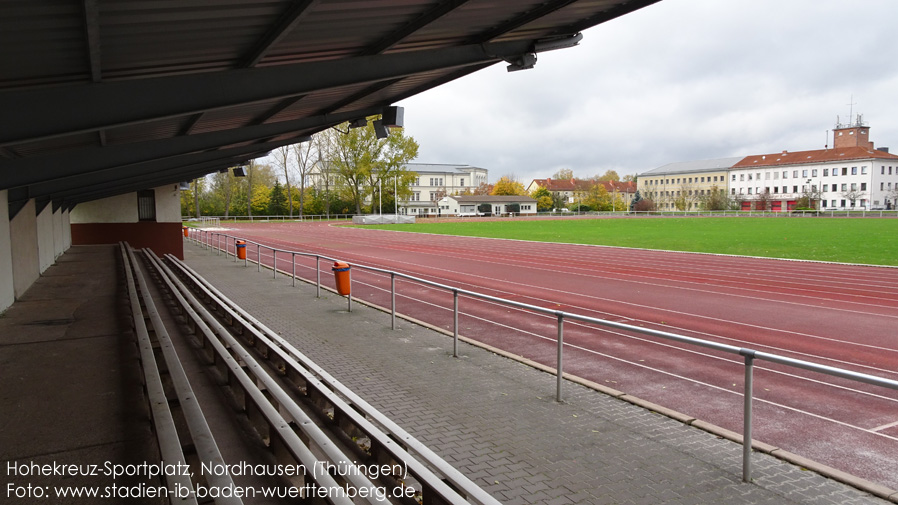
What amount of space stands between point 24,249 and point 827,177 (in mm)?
124730

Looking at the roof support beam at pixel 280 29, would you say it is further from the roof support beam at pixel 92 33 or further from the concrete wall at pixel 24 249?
the concrete wall at pixel 24 249

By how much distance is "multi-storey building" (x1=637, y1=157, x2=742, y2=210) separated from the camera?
127 metres

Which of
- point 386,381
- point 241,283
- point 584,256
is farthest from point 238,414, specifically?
point 584,256

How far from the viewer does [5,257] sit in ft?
33.7

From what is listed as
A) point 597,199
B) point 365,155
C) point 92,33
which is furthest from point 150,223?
point 597,199

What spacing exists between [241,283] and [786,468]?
49.0 feet

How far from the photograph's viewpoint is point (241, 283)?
16.8 metres

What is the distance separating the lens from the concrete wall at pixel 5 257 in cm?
994

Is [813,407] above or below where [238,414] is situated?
below

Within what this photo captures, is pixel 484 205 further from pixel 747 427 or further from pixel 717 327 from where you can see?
pixel 747 427

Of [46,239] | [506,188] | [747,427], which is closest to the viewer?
[747,427]

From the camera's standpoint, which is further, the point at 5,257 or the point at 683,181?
the point at 683,181

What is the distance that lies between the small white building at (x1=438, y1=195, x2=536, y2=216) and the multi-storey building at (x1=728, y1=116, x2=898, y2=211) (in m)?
40.4

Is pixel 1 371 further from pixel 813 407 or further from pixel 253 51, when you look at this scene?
pixel 813 407
